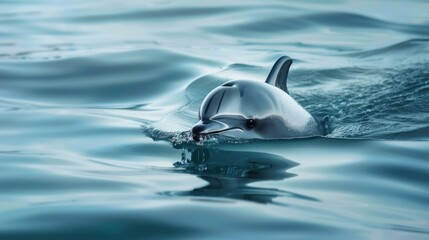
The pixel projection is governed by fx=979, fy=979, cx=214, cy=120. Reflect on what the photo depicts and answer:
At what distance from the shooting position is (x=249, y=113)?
726 cm

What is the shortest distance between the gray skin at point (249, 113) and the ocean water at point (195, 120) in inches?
5.5

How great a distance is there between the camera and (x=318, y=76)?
11.8m

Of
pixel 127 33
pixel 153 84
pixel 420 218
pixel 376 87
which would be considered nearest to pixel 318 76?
pixel 376 87

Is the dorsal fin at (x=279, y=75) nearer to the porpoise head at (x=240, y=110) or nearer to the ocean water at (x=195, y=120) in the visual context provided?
the ocean water at (x=195, y=120)

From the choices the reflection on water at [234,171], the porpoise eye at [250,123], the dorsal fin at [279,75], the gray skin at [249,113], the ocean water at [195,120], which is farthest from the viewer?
the dorsal fin at [279,75]

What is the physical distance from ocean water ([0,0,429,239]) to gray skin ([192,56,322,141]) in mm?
139

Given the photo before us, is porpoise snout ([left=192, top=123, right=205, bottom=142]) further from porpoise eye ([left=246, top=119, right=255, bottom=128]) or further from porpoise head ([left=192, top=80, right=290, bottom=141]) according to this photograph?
porpoise eye ([left=246, top=119, right=255, bottom=128])

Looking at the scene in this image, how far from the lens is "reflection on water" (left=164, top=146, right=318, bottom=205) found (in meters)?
6.24

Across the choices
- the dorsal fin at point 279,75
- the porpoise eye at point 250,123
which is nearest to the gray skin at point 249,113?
the porpoise eye at point 250,123

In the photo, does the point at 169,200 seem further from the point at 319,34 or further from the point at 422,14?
the point at 422,14

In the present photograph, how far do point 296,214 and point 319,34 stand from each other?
9.98 metres

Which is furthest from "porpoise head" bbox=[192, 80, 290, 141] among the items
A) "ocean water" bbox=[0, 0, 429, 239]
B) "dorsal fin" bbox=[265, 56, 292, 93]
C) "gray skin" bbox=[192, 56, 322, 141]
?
"dorsal fin" bbox=[265, 56, 292, 93]

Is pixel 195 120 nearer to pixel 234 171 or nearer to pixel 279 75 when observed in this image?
pixel 279 75

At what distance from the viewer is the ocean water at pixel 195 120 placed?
5695 millimetres
